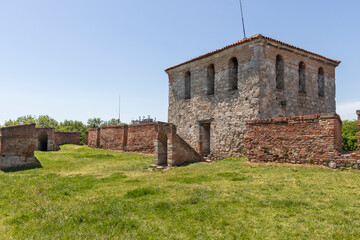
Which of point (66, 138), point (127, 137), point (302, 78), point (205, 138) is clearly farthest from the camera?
point (66, 138)

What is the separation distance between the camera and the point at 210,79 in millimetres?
16078

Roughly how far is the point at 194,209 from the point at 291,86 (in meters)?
11.7

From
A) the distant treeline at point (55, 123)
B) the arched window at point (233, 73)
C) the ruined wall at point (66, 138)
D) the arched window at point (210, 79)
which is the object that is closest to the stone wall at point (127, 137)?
the arched window at point (210, 79)

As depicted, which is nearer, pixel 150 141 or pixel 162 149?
pixel 162 149

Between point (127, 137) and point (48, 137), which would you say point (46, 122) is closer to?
point (48, 137)

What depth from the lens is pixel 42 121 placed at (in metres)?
52.3

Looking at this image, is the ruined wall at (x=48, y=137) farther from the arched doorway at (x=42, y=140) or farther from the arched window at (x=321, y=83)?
the arched window at (x=321, y=83)

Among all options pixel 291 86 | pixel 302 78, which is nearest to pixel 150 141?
pixel 291 86

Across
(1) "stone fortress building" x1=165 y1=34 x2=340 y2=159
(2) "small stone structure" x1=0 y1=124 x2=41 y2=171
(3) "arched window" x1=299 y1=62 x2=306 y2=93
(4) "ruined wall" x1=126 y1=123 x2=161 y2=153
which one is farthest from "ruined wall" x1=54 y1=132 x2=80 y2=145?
(3) "arched window" x1=299 y1=62 x2=306 y2=93

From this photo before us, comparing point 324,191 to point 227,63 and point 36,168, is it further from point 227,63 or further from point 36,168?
point 36,168

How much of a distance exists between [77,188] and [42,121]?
172ft

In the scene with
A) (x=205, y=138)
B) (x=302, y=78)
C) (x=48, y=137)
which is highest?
(x=302, y=78)

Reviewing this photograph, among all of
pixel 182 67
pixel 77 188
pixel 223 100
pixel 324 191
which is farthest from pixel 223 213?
pixel 182 67

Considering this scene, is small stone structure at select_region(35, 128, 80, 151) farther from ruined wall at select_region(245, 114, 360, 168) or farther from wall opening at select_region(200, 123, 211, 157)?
ruined wall at select_region(245, 114, 360, 168)
